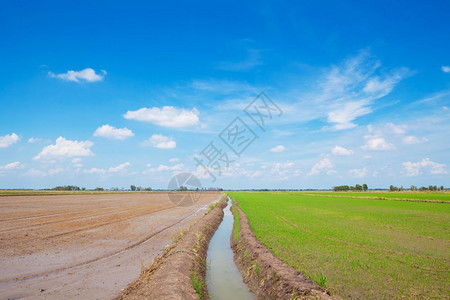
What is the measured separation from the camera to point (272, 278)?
8.09 meters

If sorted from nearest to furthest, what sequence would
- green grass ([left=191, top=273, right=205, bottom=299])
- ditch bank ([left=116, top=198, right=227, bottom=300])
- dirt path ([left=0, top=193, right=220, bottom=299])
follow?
1. ditch bank ([left=116, top=198, right=227, bottom=300])
2. green grass ([left=191, top=273, right=205, bottom=299])
3. dirt path ([left=0, top=193, right=220, bottom=299])

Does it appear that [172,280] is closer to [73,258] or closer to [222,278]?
[222,278]

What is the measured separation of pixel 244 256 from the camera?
1159 centimetres

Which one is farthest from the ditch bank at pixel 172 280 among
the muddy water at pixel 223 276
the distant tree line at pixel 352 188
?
the distant tree line at pixel 352 188

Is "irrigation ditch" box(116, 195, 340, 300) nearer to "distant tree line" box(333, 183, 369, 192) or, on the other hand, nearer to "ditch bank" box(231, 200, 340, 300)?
"ditch bank" box(231, 200, 340, 300)

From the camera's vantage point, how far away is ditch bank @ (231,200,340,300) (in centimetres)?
663

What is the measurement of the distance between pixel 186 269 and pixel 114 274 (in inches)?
105

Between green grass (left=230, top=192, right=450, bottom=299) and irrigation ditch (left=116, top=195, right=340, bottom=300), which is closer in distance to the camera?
irrigation ditch (left=116, top=195, right=340, bottom=300)

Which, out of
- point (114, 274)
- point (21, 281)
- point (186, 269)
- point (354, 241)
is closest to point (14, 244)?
point (21, 281)

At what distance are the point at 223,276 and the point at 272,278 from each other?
2.59 metres

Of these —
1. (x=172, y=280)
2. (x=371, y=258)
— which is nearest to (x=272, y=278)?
(x=172, y=280)

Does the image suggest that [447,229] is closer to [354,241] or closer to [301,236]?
[354,241]

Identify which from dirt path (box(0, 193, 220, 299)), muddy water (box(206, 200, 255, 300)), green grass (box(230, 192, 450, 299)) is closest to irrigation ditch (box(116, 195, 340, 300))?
muddy water (box(206, 200, 255, 300))

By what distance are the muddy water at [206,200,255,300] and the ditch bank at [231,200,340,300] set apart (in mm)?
294
